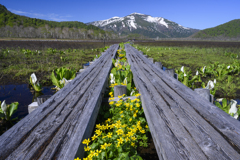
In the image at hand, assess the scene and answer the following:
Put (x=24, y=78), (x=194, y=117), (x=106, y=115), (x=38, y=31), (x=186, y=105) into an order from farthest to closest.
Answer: (x=38, y=31), (x=24, y=78), (x=106, y=115), (x=186, y=105), (x=194, y=117)

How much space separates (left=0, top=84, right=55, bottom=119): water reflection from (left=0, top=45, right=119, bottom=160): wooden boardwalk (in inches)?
76.4

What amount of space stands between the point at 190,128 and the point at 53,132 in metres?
1.36

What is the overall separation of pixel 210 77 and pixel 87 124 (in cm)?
587

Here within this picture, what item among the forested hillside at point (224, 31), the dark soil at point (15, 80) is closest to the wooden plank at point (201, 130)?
the dark soil at point (15, 80)

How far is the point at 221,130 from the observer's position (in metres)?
1.35

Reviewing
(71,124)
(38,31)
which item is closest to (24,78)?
(71,124)

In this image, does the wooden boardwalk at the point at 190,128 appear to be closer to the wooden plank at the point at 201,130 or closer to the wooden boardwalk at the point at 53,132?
the wooden plank at the point at 201,130

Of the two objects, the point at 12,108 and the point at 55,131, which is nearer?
the point at 55,131

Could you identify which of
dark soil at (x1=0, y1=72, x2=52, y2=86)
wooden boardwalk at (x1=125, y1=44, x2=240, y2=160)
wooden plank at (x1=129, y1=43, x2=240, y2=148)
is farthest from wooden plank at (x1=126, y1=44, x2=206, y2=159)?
dark soil at (x1=0, y1=72, x2=52, y2=86)

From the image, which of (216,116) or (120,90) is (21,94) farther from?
(216,116)

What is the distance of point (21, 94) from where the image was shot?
14.0 ft

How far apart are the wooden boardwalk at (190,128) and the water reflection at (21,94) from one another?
121 inches

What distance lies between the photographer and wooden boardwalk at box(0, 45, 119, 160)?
3.84 ft

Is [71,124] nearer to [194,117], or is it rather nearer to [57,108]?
[57,108]
